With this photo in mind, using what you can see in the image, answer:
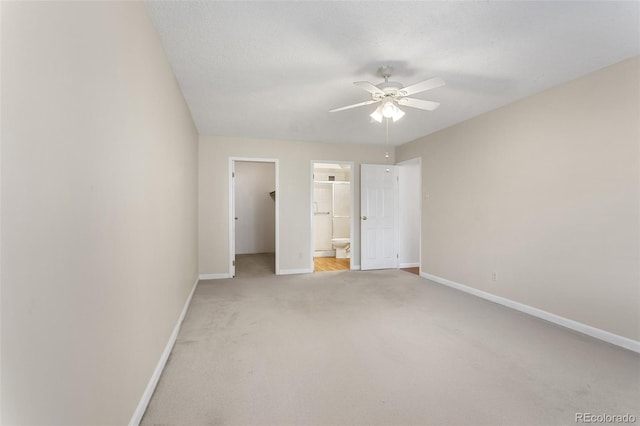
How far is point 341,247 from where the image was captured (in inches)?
275

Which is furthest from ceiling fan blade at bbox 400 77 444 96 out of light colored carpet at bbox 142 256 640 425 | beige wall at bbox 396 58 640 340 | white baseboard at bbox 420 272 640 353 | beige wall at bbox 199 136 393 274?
beige wall at bbox 199 136 393 274

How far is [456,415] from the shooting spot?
1.65 meters

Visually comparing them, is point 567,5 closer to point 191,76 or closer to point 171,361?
point 191,76

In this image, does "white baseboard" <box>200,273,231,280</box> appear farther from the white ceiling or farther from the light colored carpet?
the white ceiling

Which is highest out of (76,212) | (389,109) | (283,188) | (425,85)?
(425,85)

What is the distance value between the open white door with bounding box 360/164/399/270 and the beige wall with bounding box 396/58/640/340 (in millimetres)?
1490

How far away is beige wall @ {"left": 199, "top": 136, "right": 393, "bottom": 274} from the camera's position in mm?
4926

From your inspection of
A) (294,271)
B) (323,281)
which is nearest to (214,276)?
(294,271)

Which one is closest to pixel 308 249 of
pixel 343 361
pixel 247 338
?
pixel 247 338

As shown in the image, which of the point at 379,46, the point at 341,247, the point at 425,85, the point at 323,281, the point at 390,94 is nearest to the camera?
the point at 379,46

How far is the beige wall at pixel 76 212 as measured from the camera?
696 millimetres

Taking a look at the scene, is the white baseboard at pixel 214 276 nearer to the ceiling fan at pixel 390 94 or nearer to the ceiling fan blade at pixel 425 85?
the ceiling fan at pixel 390 94

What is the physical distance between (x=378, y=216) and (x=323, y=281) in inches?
70.3

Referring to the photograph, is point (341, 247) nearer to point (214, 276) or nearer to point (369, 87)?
point (214, 276)
